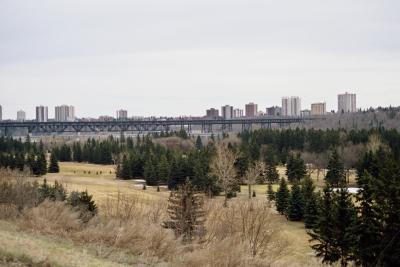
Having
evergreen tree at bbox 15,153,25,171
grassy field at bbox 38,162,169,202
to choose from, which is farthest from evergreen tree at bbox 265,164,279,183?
evergreen tree at bbox 15,153,25,171

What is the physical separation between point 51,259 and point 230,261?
5.33 metres

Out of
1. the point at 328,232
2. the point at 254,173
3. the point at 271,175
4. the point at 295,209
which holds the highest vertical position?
the point at 328,232

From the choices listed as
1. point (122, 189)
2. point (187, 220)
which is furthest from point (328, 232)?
point (122, 189)

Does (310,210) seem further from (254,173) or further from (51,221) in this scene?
(51,221)

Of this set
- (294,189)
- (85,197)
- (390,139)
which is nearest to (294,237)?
(294,189)

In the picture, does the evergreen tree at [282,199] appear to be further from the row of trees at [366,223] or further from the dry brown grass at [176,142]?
the dry brown grass at [176,142]

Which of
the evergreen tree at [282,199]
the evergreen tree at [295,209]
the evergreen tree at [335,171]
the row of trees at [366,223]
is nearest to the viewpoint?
the row of trees at [366,223]

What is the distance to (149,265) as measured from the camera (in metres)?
16.0

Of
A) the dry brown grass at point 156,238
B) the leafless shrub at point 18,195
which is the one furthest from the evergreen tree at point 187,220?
the leafless shrub at point 18,195

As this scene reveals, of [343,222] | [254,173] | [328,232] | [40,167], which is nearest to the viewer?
[343,222]

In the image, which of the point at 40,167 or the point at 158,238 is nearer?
the point at 158,238

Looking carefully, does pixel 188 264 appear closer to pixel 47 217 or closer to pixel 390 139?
pixel 47 217

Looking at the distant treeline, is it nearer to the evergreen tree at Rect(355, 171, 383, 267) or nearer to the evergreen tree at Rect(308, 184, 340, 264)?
the evergreen tree at Rect(308, 184, 340, 264)

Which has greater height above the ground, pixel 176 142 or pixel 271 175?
pixel 176 142
